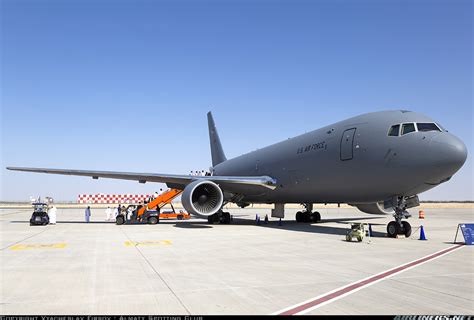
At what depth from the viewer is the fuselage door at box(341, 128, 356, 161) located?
49.4 feet

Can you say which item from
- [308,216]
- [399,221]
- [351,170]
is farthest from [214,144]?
[399,221]

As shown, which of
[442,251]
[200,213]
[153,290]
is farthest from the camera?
[200,213]

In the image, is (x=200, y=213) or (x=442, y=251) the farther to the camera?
(x=200, y=213)

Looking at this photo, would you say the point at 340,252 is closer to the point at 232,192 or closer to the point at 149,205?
the point at 232,192

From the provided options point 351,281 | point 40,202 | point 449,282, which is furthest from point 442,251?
point 40,202

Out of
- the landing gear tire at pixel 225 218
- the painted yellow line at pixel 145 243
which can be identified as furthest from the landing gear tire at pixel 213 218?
the painted yellow line at pixel 145 243

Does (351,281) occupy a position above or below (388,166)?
below

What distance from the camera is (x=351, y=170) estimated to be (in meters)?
15.0

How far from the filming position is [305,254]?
9.91 meters

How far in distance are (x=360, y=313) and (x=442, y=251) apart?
7.27 meters

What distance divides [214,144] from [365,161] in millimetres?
20830

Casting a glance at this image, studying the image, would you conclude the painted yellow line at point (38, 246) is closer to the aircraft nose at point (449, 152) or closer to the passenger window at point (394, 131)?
the passenger window at point (394, 131)

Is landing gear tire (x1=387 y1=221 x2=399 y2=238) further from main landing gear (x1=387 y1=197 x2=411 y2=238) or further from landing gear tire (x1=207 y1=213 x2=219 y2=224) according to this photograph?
landing gear tire (x1=207 y1=213 x2=219 y2=224)

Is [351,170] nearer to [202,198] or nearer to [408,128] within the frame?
[408,128]
